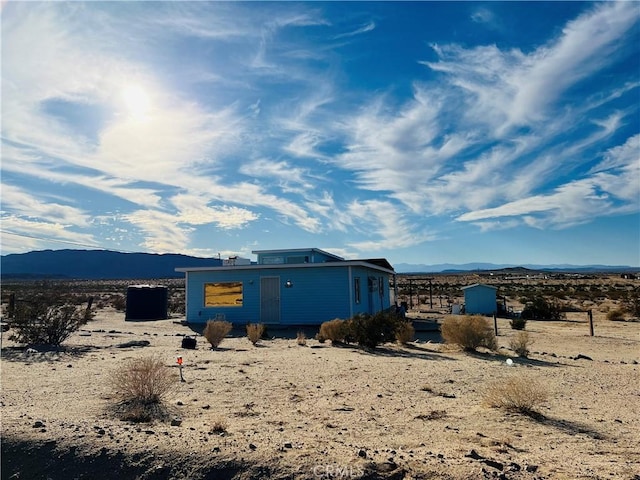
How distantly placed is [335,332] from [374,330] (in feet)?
5.55

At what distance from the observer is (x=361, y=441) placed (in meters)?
5.24

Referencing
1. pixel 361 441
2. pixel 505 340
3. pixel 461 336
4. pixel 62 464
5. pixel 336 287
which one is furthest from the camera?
pixel 336 287

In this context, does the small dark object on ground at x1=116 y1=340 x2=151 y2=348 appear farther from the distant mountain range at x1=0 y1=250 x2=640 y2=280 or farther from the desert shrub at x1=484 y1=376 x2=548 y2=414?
the distant mountain range at x1=0 y1=250 x2=640 y2=280

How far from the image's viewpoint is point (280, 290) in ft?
71.4

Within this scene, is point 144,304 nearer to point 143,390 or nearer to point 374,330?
point 374,330

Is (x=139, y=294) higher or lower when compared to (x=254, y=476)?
higher

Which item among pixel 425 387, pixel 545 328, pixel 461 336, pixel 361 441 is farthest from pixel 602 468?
pixel 545 328

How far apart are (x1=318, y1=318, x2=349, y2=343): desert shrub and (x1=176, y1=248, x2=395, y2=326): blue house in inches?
219

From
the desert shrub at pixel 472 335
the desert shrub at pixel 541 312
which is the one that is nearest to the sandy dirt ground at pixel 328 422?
the desert shrub at pixel 472 335

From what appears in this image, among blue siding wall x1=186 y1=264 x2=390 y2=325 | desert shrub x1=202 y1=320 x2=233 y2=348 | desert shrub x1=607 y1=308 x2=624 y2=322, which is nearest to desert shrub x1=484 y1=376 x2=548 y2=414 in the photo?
desert shrub x1=202 y1=320 x2=233 y2=348

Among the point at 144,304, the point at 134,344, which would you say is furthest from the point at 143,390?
the point at 144,304

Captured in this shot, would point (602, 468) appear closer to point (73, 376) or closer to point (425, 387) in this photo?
point (425, 387)

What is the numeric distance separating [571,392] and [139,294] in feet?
76.2

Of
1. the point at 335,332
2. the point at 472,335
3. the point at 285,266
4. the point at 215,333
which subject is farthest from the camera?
the point at 285,266
